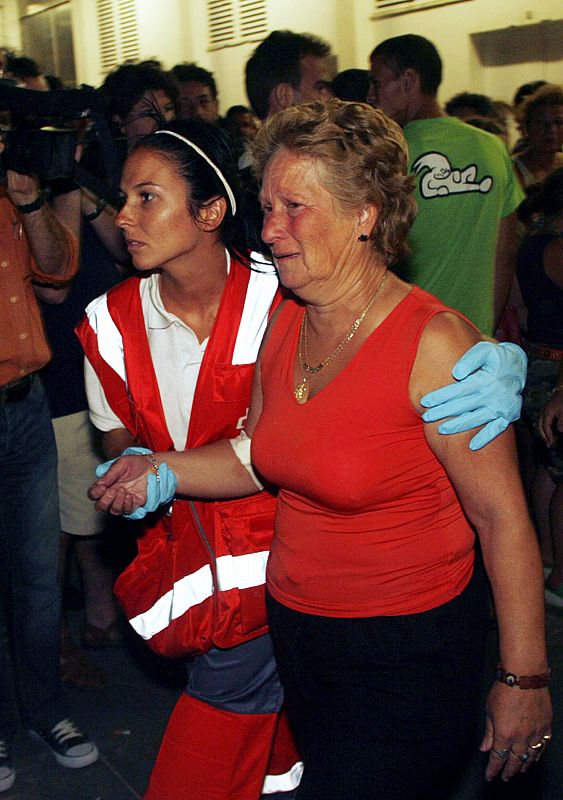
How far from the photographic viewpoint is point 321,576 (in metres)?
1.92

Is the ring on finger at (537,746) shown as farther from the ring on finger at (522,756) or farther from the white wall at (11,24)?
the white wall at (11,24)

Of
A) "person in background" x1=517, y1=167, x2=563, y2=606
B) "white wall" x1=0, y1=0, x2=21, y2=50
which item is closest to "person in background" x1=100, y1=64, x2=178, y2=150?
"person in background" x1=517, y1=167, x2=563, y2=606

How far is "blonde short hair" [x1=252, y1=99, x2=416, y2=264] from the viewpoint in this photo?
190 cm

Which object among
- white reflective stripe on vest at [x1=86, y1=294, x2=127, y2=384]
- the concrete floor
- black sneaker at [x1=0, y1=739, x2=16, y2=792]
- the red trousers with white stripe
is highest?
white reflective stripe on vest at [x1=86, y1=294, x2=127, y2=384]

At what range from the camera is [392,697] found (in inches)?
73.6

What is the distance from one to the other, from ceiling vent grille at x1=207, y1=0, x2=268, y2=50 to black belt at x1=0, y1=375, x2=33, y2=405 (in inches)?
268

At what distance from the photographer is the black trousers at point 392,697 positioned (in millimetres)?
1846

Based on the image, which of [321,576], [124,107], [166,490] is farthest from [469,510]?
[124,107]

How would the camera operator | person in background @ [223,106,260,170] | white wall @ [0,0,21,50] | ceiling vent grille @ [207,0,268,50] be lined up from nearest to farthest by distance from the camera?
the camera operator
person in background @ [223,106,260,170]
ceiling vent grille @ [207,0,268,50]
white wall @ [0,0,21,50]

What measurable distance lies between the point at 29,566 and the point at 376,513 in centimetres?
162

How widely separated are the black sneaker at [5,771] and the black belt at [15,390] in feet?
3.64

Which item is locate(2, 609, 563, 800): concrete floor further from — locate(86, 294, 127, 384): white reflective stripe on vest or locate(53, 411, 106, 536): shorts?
locate(86, 294, 127, 384): white reflective stripe on vest

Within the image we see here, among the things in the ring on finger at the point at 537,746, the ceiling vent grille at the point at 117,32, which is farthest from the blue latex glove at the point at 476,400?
the ceiling vent grille at the point at 117,32

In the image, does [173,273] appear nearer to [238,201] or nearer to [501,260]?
[238,201]
